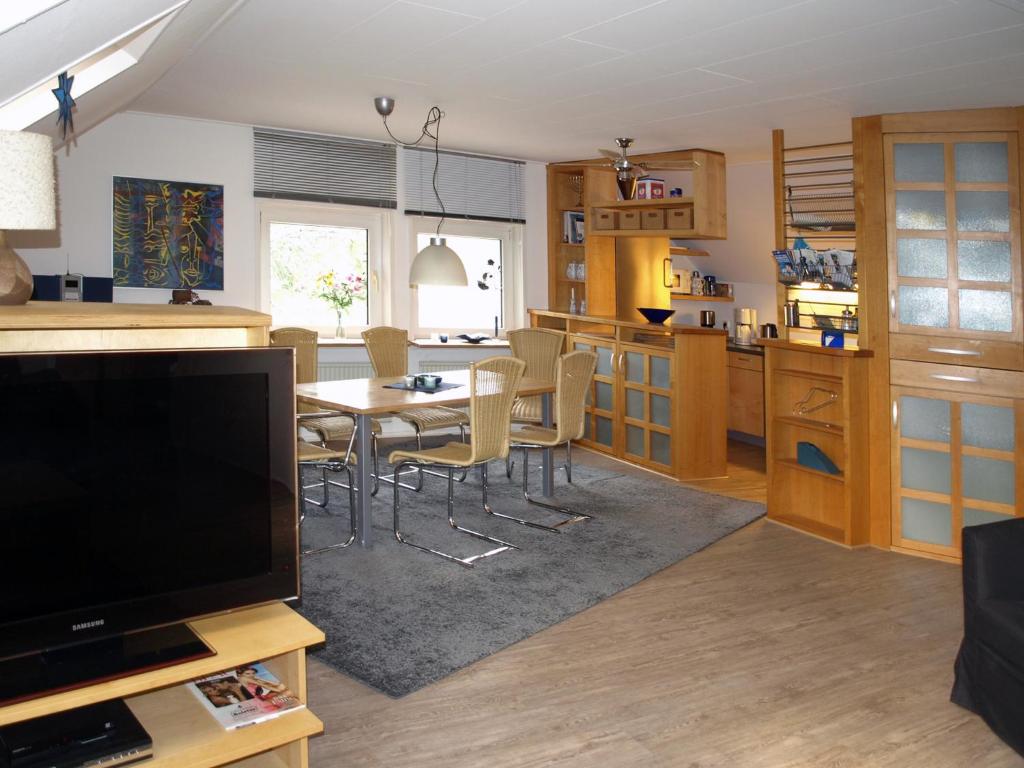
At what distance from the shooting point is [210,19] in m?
3.44

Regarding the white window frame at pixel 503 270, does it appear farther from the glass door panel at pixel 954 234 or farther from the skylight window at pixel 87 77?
the skylight window at pixel 87 77

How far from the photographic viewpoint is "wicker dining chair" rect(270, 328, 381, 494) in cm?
546

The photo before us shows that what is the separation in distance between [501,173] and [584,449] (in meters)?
2.40

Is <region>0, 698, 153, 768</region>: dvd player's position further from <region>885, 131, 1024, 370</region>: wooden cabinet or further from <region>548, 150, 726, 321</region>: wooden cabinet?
<region>548, 150, 726, 321</region>: wooden cabinet

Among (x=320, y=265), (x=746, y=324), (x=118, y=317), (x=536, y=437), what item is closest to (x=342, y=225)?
(x=320, y=265)

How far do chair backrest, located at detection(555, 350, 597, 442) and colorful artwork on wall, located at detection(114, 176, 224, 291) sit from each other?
2766 mm

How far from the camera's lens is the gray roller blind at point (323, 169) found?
6590 mm

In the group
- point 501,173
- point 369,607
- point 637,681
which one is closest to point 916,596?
point 637,681

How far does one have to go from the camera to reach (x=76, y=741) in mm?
1860

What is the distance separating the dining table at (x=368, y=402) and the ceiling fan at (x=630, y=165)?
5.53ft

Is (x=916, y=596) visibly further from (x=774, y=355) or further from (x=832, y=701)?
(x=774, y=355)

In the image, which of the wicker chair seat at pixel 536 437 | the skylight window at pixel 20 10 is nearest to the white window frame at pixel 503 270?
the wicker chair seat at pixel 536 437

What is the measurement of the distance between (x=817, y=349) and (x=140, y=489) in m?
3.82

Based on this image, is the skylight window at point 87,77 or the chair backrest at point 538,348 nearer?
the skylight window at point 87,77
